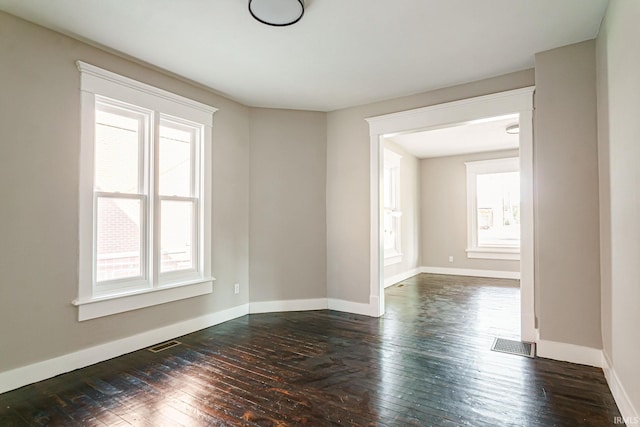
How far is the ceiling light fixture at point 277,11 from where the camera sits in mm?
2324

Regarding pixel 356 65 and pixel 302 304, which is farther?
pixel 302 304

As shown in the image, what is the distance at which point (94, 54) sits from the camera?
298 centimetres

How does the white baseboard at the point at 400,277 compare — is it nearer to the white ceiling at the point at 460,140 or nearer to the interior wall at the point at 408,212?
the interior wall at the point at 408,212

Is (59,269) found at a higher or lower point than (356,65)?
lower

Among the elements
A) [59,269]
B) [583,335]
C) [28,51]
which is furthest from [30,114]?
[583,335]

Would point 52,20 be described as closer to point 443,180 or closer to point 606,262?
point 606,262

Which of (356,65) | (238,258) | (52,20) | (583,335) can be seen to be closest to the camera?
(52,20)

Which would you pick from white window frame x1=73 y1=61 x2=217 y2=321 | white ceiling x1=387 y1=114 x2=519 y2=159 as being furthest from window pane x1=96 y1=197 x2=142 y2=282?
white ceiling x1=387 y1=114 x2=519 y2=159

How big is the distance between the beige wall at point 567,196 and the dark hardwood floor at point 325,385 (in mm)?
431

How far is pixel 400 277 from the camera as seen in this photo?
272 inches

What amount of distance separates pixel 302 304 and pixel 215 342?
1486mm

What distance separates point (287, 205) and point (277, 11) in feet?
8.63

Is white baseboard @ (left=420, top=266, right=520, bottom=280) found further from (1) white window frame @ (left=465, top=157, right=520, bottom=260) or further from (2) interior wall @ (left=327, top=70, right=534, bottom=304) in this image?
(2) interior wall @ (left=327, top=70, right=534, bottom=304)

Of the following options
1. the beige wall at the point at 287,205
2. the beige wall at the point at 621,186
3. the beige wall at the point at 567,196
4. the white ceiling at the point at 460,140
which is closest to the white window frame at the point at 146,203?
the beige wall at the point at 287,205
